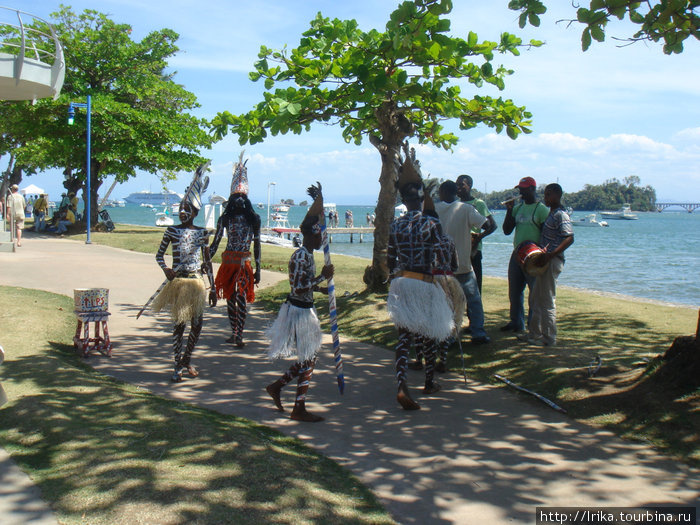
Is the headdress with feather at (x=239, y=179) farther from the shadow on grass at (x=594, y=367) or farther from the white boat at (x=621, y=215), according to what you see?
the white boat at (x=621, y=215)

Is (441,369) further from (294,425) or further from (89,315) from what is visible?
(89,315)

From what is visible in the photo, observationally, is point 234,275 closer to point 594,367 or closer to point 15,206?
point 594,367

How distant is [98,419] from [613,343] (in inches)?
254

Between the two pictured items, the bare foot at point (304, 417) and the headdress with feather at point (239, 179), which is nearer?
the bare foot at point (304, 417)

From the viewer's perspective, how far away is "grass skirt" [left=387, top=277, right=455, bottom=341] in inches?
233

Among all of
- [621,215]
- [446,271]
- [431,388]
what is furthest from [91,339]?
[621,215]

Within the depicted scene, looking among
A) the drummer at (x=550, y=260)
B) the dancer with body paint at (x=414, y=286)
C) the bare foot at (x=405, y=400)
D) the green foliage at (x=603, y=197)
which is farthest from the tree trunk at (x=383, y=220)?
the green foliage at (x=603, y=197)

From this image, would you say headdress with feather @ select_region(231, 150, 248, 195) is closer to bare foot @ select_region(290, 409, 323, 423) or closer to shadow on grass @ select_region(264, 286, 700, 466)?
shadow on grass @ select_region(264, 286, 700, 466)

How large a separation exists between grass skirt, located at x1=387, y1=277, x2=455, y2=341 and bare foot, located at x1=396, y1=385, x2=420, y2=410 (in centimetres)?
57

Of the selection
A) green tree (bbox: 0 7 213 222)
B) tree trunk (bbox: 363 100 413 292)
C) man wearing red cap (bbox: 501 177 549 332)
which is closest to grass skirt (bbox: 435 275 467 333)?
man wearing red cap (bbox: 501 177 549 332)

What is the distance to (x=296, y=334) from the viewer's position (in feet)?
18.1

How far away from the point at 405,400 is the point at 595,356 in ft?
8.61

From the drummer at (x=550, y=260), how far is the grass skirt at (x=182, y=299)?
12.9 feet

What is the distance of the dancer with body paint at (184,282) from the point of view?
21.7ft
